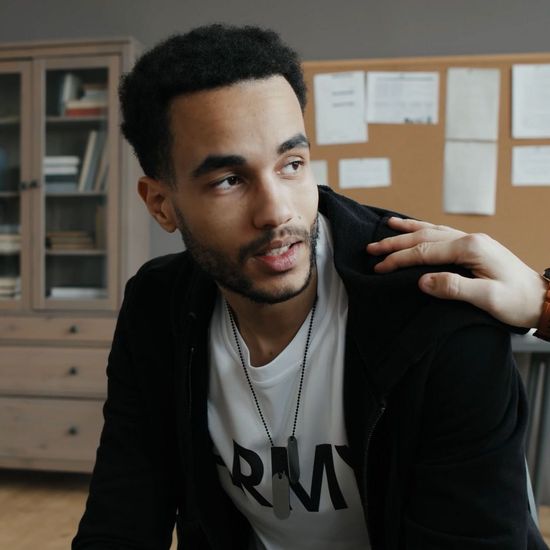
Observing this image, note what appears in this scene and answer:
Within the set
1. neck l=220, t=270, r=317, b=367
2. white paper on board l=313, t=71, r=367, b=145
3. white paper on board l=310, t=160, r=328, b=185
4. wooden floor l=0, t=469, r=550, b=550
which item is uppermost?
white paper on board l=313, t=71, r=367, b=145

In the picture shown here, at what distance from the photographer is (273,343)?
1.06m

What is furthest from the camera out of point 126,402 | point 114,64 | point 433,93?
point 114,64

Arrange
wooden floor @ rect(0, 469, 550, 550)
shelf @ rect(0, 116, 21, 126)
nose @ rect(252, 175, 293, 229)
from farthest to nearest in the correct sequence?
shelf @ rect(0, 116, 21, 126) < wooden floor @ rect(0, 469, 550, 550) < nose @ rect(252, 175, 293, 229)

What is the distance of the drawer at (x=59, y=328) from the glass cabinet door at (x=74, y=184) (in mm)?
95

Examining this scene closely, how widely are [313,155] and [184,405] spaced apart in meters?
1.75

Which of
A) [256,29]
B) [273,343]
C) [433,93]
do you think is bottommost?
[273,343]

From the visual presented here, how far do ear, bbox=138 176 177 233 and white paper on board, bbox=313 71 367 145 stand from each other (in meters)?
1.59

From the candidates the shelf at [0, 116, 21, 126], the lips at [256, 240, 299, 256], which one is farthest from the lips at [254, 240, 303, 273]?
the shelf at [0, 116, 21, 126]

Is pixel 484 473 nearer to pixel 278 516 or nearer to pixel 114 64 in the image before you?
pixel 278 516

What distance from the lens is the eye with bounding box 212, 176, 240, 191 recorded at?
0.92 metres

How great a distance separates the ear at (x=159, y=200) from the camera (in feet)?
3.57

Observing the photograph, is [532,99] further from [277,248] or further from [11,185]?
[11,185]

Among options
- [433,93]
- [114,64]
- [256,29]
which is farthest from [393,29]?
[256,29]

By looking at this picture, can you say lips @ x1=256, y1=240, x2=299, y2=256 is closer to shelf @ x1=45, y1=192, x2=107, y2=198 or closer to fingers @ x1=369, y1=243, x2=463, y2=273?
fingers @ x1=369, y1=243, x2=463, y2=273
